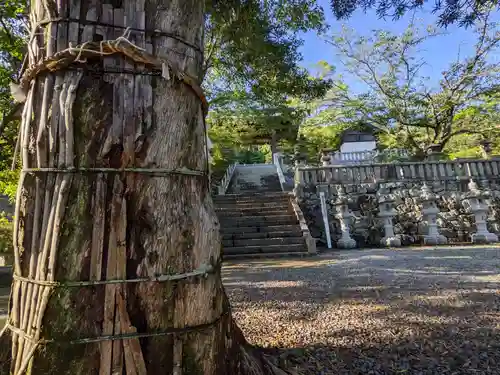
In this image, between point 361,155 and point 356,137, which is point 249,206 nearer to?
point 361,155

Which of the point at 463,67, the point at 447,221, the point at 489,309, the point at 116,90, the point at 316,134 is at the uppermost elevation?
the point at 463,67

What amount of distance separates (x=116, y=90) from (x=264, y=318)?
216 cm

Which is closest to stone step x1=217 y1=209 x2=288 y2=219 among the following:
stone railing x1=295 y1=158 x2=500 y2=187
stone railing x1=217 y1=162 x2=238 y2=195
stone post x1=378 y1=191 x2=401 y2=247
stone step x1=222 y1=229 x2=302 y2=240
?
stone step x1=222 y1=229 x2=302 y2=240

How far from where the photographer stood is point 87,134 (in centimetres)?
117

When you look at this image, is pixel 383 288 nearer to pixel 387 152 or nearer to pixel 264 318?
pixel 264 318

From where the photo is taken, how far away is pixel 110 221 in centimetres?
114

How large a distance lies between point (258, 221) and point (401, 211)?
435 cm

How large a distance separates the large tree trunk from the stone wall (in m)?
7.86

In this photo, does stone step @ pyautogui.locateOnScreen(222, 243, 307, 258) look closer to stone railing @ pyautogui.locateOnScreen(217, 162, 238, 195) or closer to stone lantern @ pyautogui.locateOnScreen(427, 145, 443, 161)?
stone railing @ pyautogui.locateOnScreen(217, 162, 238, 195)

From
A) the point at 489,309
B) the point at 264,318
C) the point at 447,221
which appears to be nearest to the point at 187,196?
the point at 264,318

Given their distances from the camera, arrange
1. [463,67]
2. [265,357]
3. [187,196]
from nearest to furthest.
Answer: [187,196], [265,357], [463,67]

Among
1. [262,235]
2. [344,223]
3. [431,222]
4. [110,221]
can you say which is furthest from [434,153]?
[110,221]

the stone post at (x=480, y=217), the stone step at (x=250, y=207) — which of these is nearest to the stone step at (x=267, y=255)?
the stone step at (x=250, y=207)

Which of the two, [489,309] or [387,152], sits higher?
[387,152]
